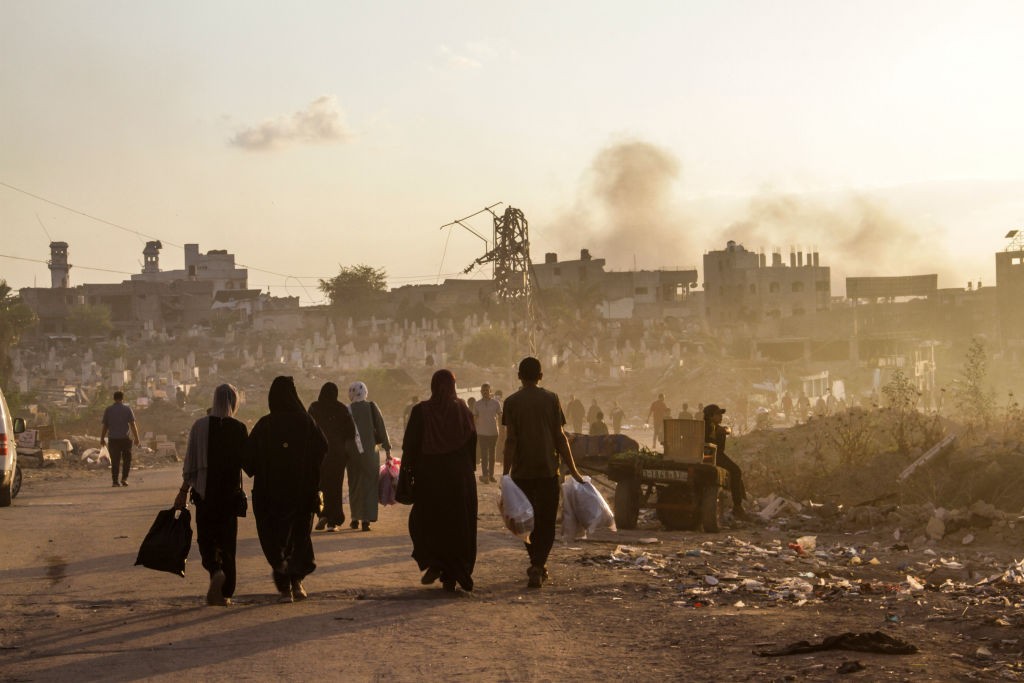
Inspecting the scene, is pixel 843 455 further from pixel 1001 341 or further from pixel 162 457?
pixel 1001 341

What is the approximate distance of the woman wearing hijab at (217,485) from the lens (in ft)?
29.1

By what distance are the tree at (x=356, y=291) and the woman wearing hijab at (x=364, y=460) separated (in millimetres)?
81126

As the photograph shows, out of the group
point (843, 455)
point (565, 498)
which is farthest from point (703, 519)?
point (843, 455)

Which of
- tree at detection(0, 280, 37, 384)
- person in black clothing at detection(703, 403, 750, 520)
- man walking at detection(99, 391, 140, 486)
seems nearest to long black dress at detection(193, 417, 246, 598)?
person in black clothing at detection(703, 403, 750, 520)

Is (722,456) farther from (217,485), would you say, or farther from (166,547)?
(166,547)

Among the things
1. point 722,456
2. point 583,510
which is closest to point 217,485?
point 583,510

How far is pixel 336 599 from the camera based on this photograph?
29.9 feet

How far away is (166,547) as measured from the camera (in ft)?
28.9

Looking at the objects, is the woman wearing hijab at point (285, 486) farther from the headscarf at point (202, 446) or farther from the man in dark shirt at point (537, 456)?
the man in dark shirt at point (537, 456)

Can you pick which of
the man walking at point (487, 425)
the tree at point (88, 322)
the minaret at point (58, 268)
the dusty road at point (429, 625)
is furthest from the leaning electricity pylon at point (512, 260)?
the minaret at point (58, 268)

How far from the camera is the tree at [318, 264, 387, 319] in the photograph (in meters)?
94.9

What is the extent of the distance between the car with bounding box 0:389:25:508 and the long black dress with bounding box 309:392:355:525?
19.2 feet

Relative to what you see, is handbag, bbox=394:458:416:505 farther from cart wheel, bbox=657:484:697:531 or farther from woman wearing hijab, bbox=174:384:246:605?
cart wheel, bbox=657:484:697:531

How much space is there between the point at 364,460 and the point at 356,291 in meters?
82.7
